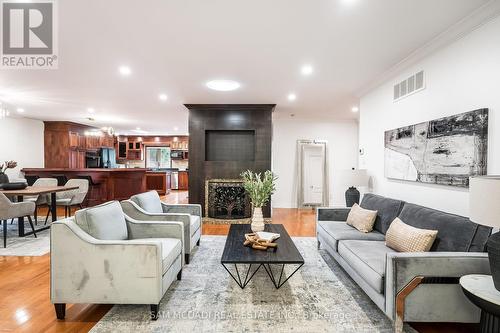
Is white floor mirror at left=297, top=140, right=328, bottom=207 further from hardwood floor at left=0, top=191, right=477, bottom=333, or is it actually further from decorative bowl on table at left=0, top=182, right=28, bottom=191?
decorative bowl on table at left=0, top=182, right=28, bottom=191

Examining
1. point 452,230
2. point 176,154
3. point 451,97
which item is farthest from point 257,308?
point 176,154

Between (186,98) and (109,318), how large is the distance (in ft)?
13.6

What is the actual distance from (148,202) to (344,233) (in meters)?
2.65

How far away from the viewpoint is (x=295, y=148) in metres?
7.30

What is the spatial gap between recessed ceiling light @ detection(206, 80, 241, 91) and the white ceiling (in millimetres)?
162

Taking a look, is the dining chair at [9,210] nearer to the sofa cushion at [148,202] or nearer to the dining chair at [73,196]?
Result: the dining chair at [73,196]

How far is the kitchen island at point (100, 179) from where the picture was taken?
7020 mm

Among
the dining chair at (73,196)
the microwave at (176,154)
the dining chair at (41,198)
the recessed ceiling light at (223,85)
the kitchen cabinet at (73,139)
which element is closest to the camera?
the recessed ceiling light at (223,85)

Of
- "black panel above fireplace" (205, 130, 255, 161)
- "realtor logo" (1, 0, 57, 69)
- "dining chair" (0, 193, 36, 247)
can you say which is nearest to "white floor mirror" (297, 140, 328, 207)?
"black panel above fireplace" (205, 130, 255, 161)

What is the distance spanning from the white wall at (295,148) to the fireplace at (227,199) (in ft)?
5.47

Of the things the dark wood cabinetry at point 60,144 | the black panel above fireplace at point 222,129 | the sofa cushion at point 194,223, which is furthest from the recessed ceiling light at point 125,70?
the dark wood cabinetry at point 60,144

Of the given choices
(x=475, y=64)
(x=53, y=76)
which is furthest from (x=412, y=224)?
(x=53, y=76)

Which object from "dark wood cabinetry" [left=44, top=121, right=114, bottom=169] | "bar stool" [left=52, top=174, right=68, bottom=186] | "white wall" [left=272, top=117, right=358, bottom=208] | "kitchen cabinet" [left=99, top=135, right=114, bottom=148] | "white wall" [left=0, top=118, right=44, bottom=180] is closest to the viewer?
"bar stool" [left=52, top=174, right=68, bottom=186]

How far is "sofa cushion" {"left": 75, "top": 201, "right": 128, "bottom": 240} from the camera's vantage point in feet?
7.35
